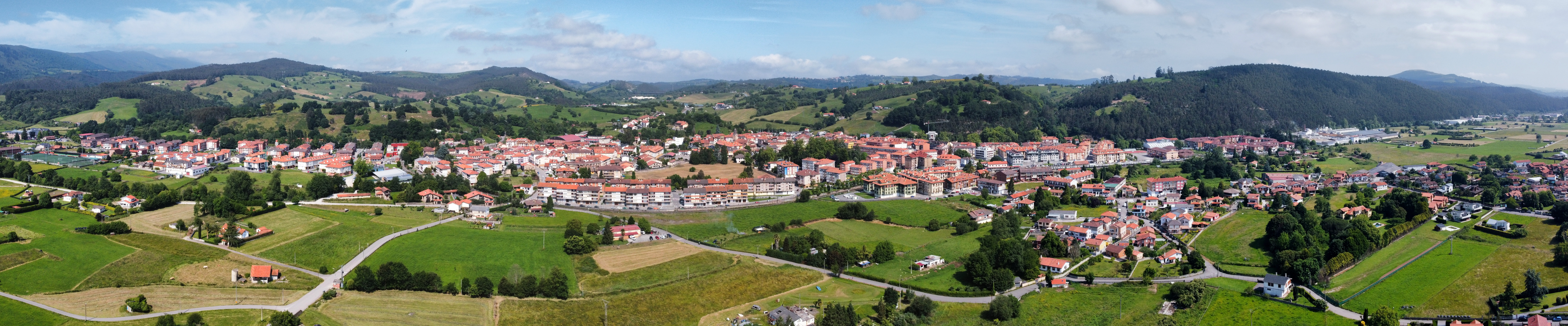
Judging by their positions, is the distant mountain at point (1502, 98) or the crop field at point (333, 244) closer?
the crop field at point (333, 244)

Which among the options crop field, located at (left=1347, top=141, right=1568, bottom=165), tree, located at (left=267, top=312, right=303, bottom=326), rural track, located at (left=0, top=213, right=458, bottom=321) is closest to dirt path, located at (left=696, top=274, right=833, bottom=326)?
tree, located at (left=267, top=312, right=303, bottom=326)

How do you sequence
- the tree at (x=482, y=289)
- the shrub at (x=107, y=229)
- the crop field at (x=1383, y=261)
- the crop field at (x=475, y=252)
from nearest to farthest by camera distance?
the tree at (x=482, y=289)
the crop field at (x=1383, y=261)
the crop field at (x=475, y=252)
the shrub at (x=107, y=229)

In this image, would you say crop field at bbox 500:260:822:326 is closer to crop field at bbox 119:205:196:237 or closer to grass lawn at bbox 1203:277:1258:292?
grass lawn at bbox 1203:277:1258:292

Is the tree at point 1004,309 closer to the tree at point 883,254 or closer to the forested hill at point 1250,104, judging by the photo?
the tree at point 883,254

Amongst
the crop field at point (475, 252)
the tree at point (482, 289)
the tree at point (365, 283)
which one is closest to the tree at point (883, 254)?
the crop field at point (475, 252)

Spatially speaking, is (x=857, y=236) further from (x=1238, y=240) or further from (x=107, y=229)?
(x=107, y=229)

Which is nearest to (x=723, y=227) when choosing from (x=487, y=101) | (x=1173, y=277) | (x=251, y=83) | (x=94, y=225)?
(x=1173, y=277)

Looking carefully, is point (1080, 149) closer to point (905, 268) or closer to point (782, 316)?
point (905, 268)
